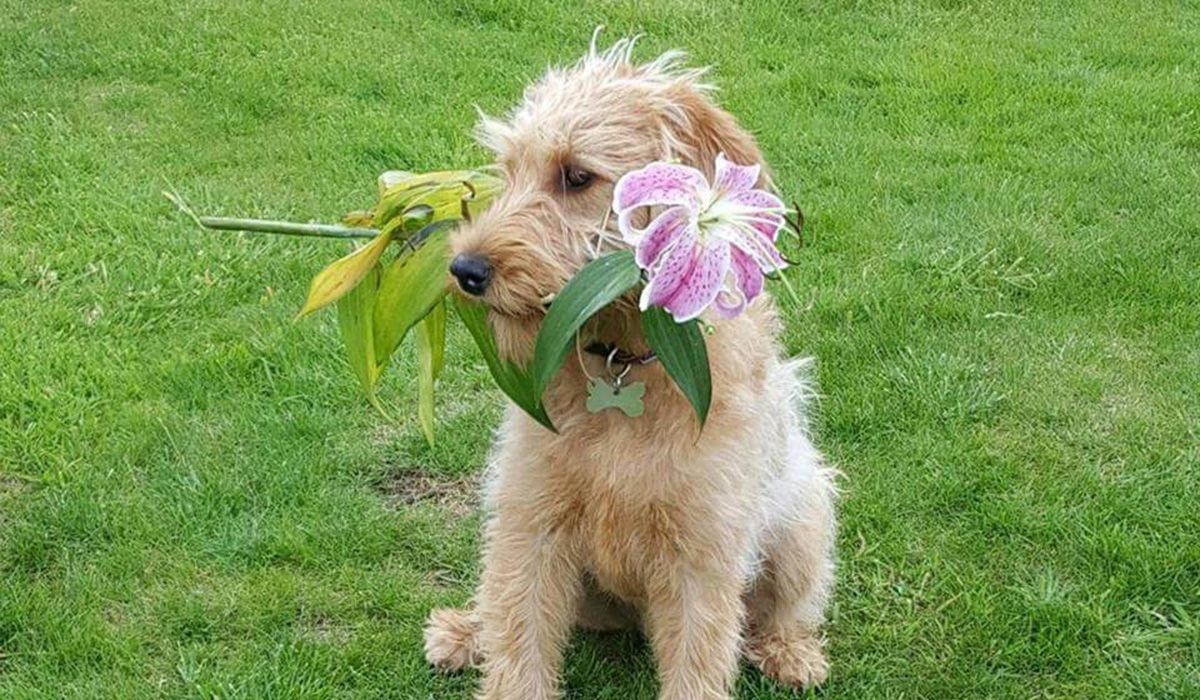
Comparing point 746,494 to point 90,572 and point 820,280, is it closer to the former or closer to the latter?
point 90,572

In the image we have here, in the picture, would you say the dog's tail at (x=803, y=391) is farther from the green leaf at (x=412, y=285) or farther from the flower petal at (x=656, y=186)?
the flower petal at (x=656, y=186)

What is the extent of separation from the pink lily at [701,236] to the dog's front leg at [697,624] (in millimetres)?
836

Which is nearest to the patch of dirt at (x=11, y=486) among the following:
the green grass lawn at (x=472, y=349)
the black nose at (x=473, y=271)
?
the green grass lawn at (x=472, y=349)

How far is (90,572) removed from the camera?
3.52 meters

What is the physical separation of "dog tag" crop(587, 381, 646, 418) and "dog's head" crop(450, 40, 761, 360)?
0.70 ft

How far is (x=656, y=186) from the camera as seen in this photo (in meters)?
2.04

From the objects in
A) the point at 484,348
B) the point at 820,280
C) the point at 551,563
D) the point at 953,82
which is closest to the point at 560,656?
the point at 551,563

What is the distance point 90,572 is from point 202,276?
5.49ft

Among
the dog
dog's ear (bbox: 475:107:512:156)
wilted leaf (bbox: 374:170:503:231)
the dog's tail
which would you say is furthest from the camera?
the dog's tail

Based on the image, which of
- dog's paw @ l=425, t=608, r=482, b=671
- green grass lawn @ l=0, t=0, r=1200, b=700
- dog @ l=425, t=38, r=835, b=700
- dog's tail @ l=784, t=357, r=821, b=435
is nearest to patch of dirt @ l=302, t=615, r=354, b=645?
green grass lawn @ l=0, t=0, r=1200, b=700

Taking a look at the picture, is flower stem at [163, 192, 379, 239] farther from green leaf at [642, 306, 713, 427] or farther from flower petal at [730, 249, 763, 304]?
flower petal at [730, 249, 763, 304]

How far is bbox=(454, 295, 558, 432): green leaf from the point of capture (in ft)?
8.07

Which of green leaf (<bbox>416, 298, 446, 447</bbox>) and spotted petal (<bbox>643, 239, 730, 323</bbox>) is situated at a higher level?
spotted petal (<bbox>643, 239, 730, 323</bbox>)

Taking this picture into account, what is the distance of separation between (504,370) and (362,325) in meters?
0.43
